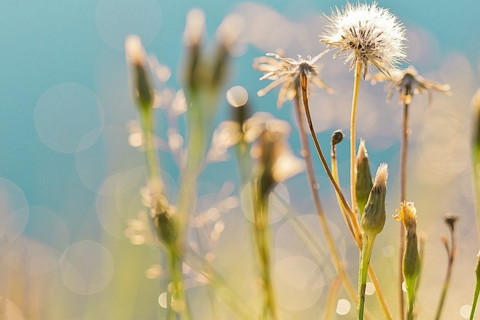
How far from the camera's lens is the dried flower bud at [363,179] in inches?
43.6

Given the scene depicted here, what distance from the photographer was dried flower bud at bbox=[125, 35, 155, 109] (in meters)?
1.24

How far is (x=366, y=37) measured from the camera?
3.61 feet

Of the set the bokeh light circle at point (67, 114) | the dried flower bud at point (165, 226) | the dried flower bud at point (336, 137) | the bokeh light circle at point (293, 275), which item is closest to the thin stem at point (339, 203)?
the dried flower bud at point (336, 137)

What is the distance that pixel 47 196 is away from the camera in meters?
2.13

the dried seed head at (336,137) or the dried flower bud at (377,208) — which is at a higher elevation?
the dried seed head at (336,137)

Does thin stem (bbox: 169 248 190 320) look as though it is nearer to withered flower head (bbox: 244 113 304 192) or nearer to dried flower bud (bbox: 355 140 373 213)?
withered flower head (bbox: 244 113 304 192)

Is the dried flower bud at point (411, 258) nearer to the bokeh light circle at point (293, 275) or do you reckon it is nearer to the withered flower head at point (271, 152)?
the withered flower head at point (271, 152)

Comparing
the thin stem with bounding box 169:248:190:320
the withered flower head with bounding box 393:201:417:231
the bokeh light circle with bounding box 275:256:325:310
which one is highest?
the withered flower head with bounding box 393:201:417:231

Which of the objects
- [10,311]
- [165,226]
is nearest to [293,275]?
[10,311]

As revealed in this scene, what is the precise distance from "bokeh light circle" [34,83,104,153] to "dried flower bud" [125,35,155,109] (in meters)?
0.83

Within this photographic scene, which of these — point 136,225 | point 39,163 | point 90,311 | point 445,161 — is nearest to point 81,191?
point 39,163

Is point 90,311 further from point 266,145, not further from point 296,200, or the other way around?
point 296,200

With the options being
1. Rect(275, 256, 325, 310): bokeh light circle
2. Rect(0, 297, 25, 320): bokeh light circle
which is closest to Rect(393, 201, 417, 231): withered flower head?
Rect(0, 297, 25, 320): bokeh light circle

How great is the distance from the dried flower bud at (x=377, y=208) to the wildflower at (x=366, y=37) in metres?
0.16
